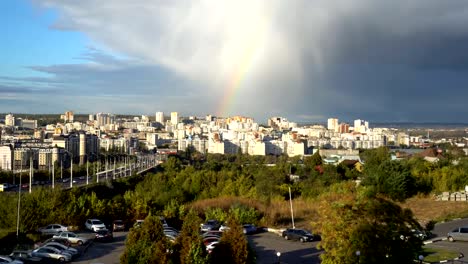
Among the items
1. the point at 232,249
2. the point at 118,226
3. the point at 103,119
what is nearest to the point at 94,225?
the point at 118,226

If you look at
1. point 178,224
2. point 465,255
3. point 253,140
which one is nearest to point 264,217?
point 178,224

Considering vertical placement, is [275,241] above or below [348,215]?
below

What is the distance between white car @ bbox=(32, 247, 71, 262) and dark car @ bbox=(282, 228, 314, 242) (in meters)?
7.69

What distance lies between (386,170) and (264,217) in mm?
11551

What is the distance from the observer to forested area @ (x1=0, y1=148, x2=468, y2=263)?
9930 millimetres

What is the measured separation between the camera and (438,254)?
15062 mm

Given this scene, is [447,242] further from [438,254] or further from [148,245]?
[148,245]

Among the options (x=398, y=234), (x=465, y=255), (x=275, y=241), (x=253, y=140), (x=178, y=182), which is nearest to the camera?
(x=398, y=234)

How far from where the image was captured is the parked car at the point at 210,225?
19.9 metres

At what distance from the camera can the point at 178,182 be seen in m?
38.2

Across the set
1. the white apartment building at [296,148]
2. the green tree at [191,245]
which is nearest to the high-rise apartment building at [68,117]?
the white apartment building at [296,148]

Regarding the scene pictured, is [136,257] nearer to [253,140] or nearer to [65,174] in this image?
[65,174]

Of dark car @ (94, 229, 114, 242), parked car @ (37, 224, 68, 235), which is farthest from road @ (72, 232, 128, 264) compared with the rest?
parked car @ (37, 224, 68, 235)

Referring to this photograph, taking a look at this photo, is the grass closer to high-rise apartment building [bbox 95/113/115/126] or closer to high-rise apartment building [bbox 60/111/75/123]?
high-rise apartment building [bbox 60/111/75/123]
